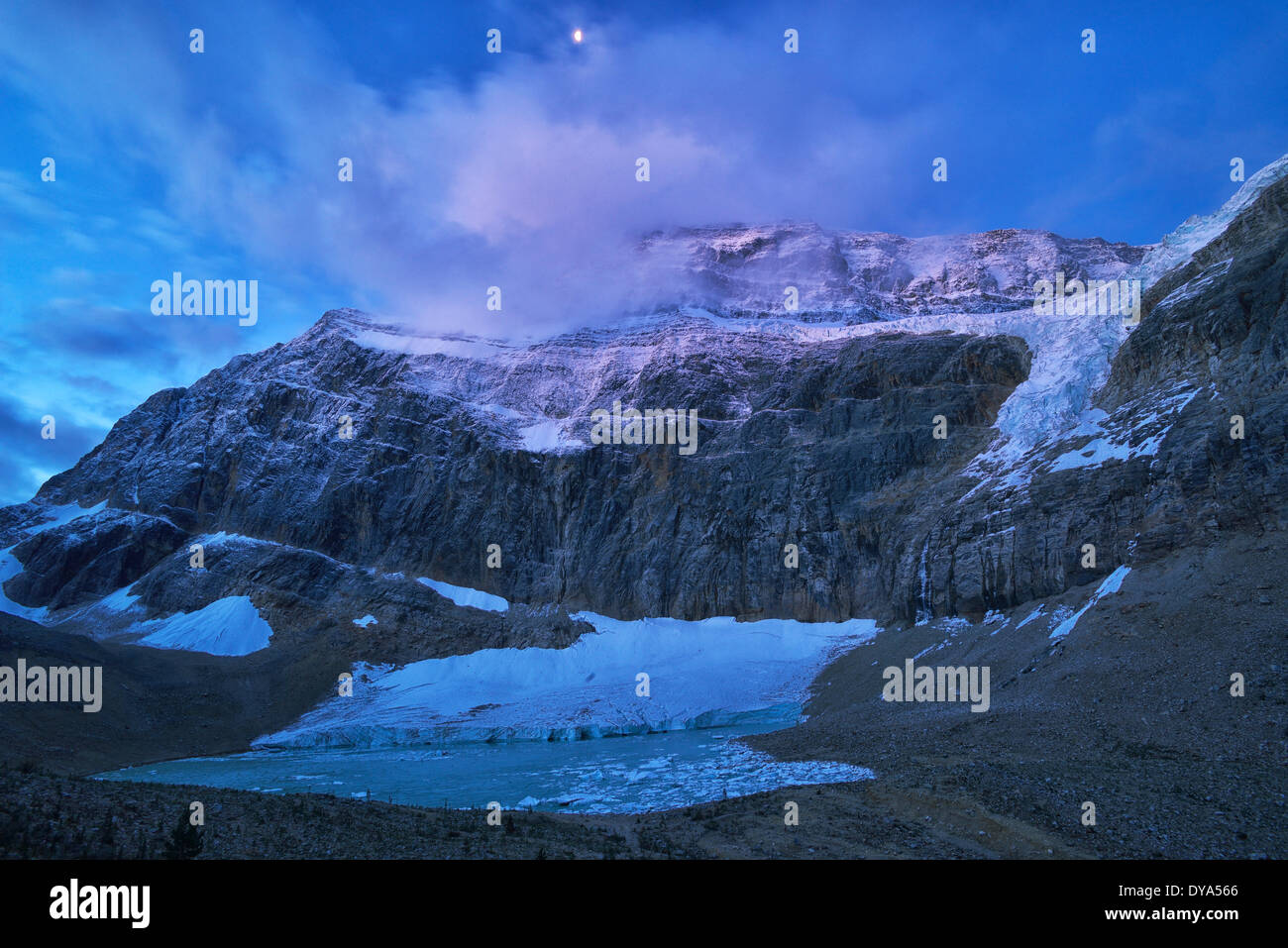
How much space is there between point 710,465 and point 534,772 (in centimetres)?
4163

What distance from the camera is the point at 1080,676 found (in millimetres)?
24078

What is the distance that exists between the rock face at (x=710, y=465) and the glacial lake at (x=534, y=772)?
16.5 metres

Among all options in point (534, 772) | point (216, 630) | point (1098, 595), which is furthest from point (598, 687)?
point (1098, 595)

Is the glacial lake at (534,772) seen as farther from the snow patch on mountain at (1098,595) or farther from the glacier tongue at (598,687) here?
the snow patch on mountain at (1098,595)

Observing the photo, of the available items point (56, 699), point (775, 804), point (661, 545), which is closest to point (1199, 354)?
point (775, 804)

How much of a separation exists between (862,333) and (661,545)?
1328 inches

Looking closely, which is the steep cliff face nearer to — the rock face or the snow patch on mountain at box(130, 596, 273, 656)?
the rock face

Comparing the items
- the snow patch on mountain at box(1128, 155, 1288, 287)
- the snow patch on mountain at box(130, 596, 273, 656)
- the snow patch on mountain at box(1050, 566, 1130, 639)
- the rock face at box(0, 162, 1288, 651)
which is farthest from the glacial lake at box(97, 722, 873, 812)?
the snow patch on mountain at box(1128, 155, 1288, 287)

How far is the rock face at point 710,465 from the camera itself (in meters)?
36.3

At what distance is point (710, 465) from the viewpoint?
67188 mm

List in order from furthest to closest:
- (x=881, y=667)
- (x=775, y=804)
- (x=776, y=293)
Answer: (x=776, y=293) < (x=881, y=667) < (x=775, y=804)
